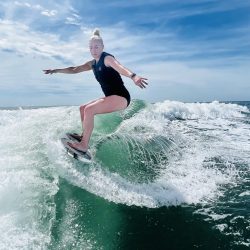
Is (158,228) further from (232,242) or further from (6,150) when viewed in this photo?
(6,150)

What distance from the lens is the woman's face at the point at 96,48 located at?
271 inches

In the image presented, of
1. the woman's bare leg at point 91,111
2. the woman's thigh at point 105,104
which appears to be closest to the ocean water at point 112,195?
the woman's bare leg at point 91,111

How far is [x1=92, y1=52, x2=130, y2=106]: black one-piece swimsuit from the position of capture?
22.9 feet

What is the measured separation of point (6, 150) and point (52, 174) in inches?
55.9

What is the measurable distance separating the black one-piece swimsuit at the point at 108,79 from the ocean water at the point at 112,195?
1574mm

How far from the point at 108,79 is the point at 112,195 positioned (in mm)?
2298

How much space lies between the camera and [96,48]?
6.91 m

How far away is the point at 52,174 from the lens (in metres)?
6.89

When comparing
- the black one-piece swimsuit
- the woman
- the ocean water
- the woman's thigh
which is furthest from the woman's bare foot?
the black one-piece swimsuit

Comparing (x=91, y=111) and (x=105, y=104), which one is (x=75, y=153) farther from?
(x=105, y=104)

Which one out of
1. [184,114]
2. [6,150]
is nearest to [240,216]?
[6,150]

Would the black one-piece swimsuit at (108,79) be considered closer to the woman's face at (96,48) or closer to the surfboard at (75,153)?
the woman's face at (96,48)

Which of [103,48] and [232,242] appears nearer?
[232,242]

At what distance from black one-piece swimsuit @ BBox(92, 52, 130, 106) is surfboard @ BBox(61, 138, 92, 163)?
1.28 metres
